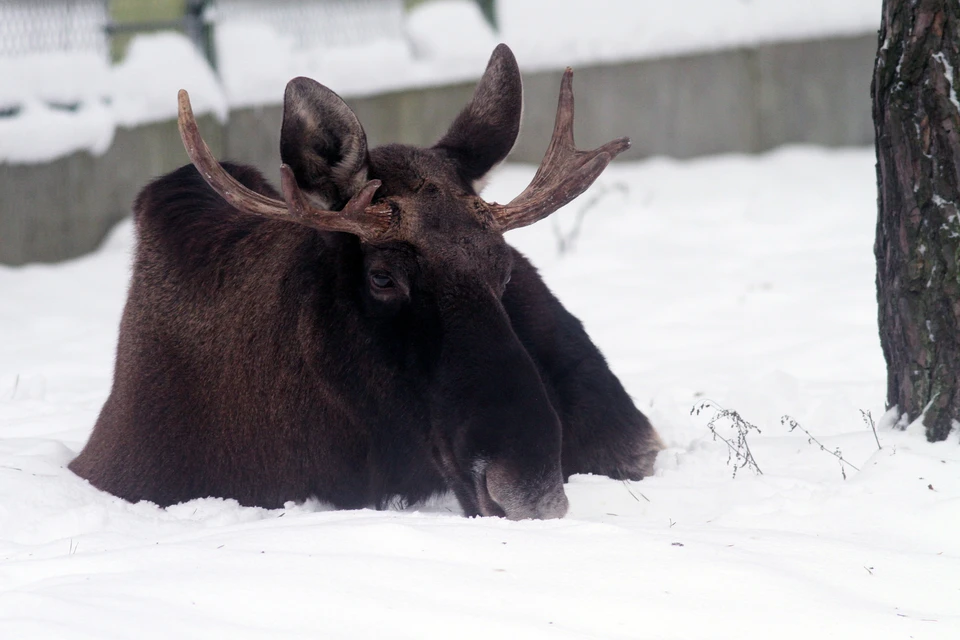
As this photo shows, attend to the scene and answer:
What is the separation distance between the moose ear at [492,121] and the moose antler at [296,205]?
23.2 inches

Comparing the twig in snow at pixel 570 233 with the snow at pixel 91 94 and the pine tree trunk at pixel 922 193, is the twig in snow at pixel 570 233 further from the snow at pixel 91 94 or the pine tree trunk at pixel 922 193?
the pine tree trunk at pixel 922 193

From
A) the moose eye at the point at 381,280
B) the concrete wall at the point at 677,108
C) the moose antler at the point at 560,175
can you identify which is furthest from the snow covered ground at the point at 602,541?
the concrete wall at the point at 677,108

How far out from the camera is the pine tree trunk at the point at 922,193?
3.20 metres

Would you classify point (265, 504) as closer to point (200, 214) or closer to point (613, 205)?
point (200, 214)

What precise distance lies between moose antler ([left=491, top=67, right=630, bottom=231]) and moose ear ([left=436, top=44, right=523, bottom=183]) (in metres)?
0.20

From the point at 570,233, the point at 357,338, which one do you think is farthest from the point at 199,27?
the point at 357,338

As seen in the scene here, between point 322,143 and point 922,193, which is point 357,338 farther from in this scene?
point 922,193

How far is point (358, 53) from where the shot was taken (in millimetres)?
10188

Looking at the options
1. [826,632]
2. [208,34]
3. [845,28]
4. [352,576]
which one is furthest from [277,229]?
[845,28]

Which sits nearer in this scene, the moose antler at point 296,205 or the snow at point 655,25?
the moose antler at point 296,205

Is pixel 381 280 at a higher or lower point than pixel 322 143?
lower

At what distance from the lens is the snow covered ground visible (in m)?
2.16

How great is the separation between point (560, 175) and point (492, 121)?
353mm

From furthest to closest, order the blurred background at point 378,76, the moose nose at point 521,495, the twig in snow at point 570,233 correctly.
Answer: the twig in snow at point 570,233
the blurred background at point 378,76
the moose nose at point 521,495
